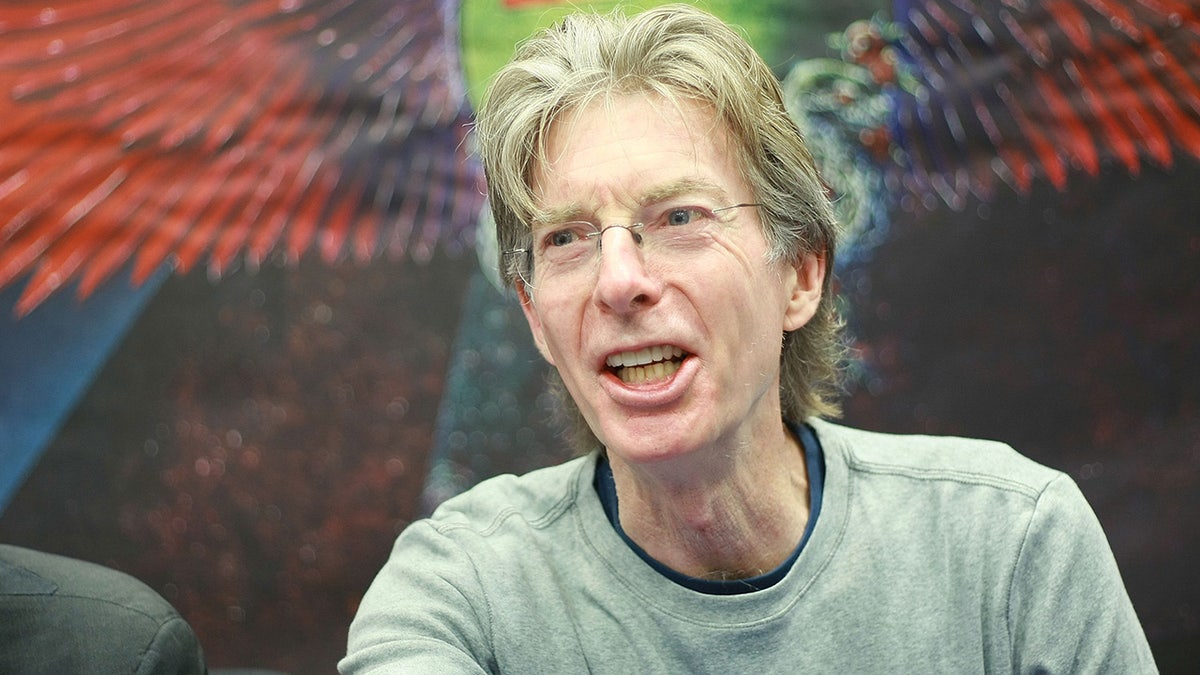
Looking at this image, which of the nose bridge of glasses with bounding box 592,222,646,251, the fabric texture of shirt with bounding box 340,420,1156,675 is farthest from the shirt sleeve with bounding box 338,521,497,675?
the nose bridge of glasses with bounding box 592,222,646,251

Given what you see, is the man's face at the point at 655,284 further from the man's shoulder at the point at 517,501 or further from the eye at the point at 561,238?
the man's shoulder at the point at 517,501

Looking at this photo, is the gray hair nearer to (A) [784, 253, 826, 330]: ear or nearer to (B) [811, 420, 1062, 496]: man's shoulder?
(A) [784, 253, 826, 330]: ear

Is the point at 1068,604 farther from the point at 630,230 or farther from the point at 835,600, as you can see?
the point at 630,230

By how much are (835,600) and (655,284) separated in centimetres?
44

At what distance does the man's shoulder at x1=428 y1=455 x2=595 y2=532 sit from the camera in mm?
1445

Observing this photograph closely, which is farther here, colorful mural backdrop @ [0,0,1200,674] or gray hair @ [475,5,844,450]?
colorful mural backdrop @ [0,0,1200,674]

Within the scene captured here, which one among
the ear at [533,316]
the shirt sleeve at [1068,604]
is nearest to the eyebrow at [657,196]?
the ear at [533,316]

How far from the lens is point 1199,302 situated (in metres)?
1.99

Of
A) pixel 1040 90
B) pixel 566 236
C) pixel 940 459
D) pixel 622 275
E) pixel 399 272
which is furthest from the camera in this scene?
pixel 399 272

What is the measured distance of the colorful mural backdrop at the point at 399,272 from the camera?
201 centimetres

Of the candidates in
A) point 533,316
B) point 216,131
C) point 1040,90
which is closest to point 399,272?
point 216,131

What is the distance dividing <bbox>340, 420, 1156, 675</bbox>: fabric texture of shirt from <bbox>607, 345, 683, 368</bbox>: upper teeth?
0.82 ft

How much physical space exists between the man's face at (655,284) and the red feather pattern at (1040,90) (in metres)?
0.82

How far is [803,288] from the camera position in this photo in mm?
1495
